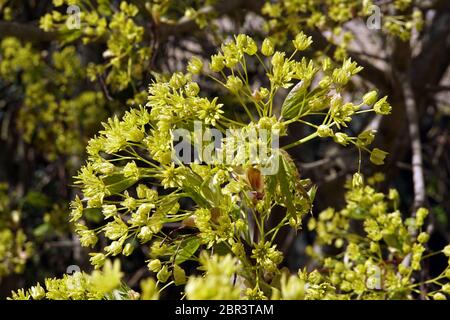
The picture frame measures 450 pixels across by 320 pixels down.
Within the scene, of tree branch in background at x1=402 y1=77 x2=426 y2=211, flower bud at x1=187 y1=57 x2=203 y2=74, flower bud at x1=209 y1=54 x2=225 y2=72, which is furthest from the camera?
tree branch in background at x1=402 y1=77 x2=426 y2=211

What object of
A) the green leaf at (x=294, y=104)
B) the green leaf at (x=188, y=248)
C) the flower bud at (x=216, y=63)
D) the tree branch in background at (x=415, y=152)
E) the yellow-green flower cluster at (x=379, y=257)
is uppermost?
the flower bud at (x=216, y=63)

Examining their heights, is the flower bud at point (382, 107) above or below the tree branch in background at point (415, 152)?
above

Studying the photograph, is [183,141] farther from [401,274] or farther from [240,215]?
[401,274]

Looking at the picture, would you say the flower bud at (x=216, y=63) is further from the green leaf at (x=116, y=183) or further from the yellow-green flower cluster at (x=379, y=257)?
the yellow-green flower cluster at (x=379, y=257)

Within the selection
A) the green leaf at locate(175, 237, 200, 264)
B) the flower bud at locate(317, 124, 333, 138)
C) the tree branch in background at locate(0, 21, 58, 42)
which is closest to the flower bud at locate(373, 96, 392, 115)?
the flower bud at locate(317, 124, 333, 138)

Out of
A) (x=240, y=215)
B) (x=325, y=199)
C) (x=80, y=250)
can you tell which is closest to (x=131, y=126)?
(x=240, y=215)

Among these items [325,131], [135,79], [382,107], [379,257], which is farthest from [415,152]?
[325,131]

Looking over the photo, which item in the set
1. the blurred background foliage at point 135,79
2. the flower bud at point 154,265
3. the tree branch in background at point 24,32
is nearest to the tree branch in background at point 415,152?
the blurred background foliage at point 135,79

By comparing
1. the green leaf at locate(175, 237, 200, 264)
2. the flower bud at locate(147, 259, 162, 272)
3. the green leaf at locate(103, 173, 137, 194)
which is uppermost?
the green leaf at locate(103, 173, 137, 194)

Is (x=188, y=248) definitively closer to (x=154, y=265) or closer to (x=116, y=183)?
(x=154, y=265)

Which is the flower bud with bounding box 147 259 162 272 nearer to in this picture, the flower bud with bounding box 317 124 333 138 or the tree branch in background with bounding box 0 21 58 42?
the flower bud with bounding box 317 124 333 138
